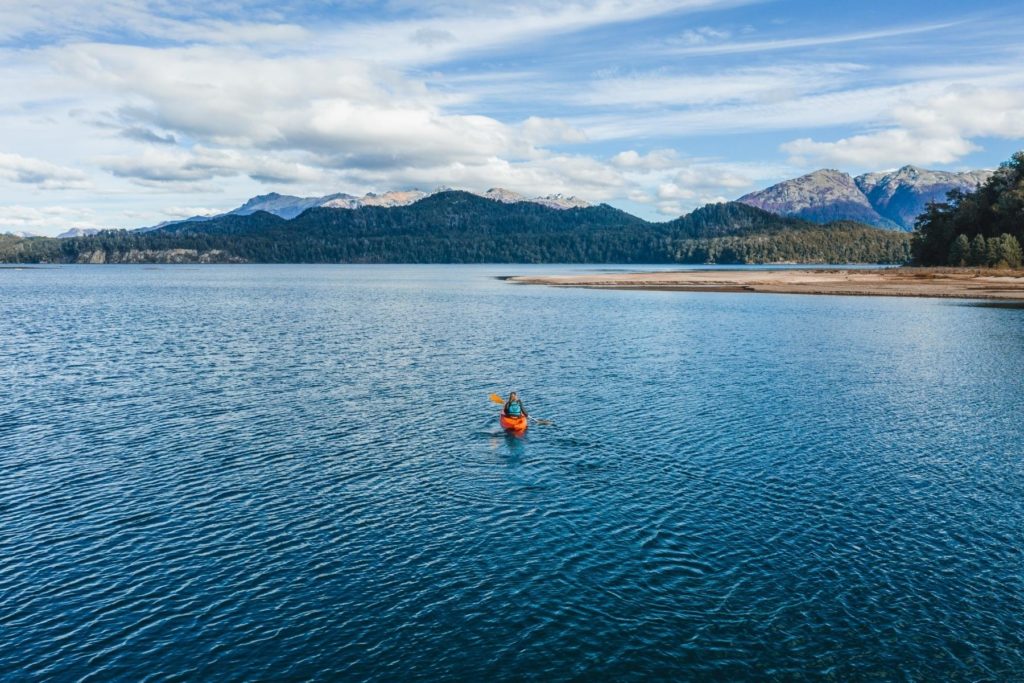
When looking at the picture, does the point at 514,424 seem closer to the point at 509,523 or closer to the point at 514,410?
the point at 514,410

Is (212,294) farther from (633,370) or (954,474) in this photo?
(954,474)

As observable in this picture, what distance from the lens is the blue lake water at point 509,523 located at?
2325cm

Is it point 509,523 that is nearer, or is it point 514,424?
point 509,523

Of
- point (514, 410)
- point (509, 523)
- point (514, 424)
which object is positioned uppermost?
point (514, 410)

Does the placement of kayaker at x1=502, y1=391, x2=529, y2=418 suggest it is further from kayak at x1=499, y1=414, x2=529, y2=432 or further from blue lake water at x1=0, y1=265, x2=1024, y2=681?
blue lake water at x1=0, y1=265, x2=1024, y2=681

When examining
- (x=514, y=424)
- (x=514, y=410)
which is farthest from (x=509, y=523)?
(x=514, y=410)

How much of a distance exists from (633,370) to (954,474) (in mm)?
36895

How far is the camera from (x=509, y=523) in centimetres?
3388

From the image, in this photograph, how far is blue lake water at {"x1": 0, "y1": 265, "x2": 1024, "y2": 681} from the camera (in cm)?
2325

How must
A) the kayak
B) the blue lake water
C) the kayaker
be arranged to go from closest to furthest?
the blue lake water
the kayak
the kayaker

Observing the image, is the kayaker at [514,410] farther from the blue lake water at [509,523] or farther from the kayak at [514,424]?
the blue lake water at [509,523]

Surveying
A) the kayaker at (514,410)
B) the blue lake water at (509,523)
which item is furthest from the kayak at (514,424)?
the blue lake water at (509,523)

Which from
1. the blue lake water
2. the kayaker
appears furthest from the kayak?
the blue lake water

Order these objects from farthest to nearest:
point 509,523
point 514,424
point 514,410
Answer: point 514,410, point 514,424, point 509,523
